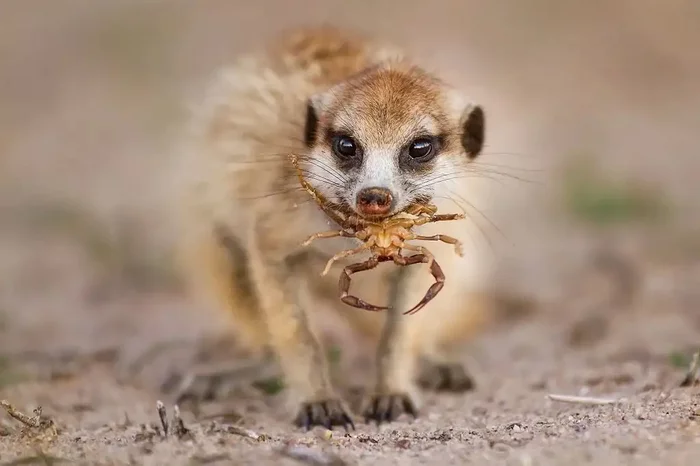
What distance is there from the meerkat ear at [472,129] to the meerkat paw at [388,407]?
936 millimetres

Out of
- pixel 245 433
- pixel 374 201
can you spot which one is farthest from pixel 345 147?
pixel 245 433

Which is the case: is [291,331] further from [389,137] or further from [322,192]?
[389,137]

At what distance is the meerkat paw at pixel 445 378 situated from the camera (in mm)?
4340

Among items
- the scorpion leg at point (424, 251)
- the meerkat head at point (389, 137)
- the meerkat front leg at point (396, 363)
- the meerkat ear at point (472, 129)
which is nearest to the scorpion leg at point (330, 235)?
the meerkat head at point (389, 137)

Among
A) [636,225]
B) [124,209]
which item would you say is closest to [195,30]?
[124,209]

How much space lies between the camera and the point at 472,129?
3760 millimetres

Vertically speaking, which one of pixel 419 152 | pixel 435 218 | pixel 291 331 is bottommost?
pixel 291 331

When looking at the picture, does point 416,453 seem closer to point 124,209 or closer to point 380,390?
point 380,390

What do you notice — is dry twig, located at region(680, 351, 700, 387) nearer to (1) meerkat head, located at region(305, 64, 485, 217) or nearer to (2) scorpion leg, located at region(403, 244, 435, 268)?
(2) scorpion leg, located at region(403, 244, 435, 268)

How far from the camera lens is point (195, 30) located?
10.5 meters

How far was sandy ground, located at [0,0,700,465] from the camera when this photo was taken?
126 inches

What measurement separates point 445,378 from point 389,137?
1.37 m

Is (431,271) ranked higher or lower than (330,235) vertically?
lower

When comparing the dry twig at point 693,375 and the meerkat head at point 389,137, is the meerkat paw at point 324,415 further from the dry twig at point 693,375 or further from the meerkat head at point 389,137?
the dry twig at point 693,375
